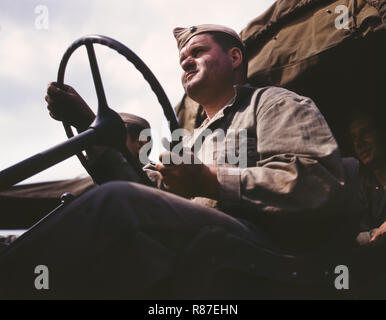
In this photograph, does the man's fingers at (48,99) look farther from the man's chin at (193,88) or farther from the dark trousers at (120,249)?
the dark trousers at (120,249)

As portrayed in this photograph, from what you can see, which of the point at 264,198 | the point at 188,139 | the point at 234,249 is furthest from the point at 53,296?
the point at 188,139

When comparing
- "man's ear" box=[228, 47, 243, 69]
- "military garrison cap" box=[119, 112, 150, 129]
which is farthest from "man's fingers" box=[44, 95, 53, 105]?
"military garrison cap" box=[119, 112, 150, 129]

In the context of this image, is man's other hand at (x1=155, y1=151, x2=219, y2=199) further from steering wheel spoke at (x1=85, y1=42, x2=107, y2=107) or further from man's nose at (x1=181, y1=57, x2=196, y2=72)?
man's nose at (x1=181, y1=57, x2=196, y2=72)

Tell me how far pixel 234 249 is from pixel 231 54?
1.13 metres

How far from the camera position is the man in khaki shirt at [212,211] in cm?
97

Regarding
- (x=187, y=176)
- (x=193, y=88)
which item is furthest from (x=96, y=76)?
(x=187, y=176)

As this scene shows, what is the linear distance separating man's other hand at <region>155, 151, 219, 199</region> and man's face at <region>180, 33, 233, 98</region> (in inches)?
28.3

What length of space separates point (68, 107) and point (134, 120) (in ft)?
3.54

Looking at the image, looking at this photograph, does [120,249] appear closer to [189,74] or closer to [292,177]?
[292,177]

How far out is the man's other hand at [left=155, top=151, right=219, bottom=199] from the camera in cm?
120

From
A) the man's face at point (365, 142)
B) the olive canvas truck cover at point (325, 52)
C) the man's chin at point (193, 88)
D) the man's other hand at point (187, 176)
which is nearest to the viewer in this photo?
the man's other hand at point (187, 176)

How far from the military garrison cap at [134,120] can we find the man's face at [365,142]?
52.6 inches

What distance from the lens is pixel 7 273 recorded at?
3.53ft

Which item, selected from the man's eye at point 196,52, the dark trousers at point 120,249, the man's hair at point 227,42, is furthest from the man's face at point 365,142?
the dark trousers at point 120,249
